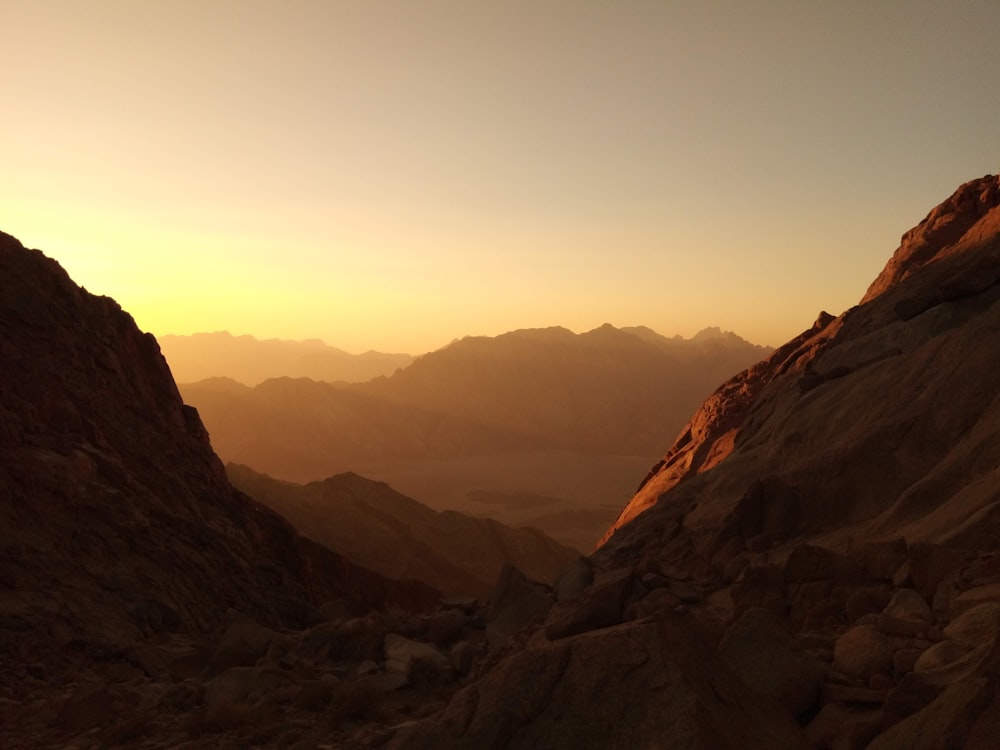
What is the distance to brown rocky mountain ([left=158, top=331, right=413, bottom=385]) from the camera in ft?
509

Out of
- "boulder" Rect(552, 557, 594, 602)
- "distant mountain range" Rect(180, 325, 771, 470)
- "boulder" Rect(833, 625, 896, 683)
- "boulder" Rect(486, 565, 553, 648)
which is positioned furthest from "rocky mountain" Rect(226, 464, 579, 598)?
"distant mountain range" Rect(180, 325, 771, 470)

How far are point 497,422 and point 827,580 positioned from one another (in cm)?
7400

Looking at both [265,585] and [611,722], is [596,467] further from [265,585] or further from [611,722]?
[611,722]


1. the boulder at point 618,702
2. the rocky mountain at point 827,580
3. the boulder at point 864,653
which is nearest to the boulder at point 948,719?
the rocky mountain at point 827,580

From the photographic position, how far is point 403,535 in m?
25.7

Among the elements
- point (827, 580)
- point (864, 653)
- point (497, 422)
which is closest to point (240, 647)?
point (827, 580)

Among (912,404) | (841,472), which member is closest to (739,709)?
(841,472)

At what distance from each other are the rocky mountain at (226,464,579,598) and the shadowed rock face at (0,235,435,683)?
7732 millimetres

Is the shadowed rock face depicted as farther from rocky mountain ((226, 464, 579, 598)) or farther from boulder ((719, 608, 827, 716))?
rocky mountain ((226, 464, 579, 598))

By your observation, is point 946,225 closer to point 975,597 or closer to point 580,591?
point 580,591

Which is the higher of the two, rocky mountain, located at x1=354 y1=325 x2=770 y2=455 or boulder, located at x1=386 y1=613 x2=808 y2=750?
rocky mountain, located at x1=354 y1=325 x2=770 y2=455

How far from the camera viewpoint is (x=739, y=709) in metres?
3.67

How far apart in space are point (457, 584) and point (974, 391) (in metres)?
18.6

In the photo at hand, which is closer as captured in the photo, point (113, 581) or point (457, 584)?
point (113, 581)
